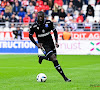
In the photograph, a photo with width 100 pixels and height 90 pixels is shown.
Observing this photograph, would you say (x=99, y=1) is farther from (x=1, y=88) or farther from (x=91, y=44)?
(x=1, y=88)

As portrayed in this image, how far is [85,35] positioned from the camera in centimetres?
2938

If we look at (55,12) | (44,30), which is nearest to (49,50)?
(44,30)

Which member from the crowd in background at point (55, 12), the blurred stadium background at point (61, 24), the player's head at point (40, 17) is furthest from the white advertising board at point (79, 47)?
the player's head at point (40, 17)

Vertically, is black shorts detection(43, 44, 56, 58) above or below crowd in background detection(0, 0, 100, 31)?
above

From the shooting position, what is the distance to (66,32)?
1149 inches

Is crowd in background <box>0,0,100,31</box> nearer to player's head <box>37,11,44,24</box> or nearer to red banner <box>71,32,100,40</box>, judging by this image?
red banner <box>71,32,100,40</box>

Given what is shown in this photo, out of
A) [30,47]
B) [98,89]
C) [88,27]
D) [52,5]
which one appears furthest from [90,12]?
[98,89]

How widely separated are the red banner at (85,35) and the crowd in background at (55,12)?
45 centimetres

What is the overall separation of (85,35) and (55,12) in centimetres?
331

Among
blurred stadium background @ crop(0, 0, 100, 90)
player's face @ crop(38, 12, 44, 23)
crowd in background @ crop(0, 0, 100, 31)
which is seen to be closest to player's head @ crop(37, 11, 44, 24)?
A: player's face @ crop(38, 12, 44, 23)

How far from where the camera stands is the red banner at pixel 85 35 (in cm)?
2919

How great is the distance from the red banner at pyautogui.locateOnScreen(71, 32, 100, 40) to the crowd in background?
1.46 ft

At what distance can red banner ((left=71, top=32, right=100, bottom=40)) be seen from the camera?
95.8ft

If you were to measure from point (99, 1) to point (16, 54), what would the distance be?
8927 mm
